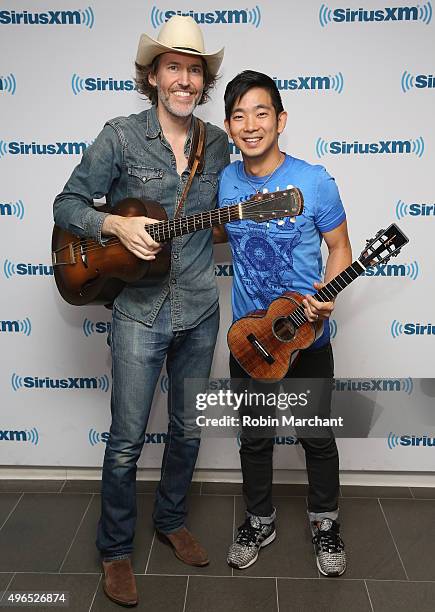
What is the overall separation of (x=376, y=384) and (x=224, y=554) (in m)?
0.94

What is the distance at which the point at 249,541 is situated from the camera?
2.41 meters

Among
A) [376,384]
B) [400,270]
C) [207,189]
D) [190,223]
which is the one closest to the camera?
[190,223]

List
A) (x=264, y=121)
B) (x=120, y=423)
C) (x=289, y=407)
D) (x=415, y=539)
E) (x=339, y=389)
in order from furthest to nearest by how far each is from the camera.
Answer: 1. (x=339, y=389)
2. (x=415, y=539)
3. (x=289, y=407)
4. (x=120, y=423)
5. (x=264, y=121)

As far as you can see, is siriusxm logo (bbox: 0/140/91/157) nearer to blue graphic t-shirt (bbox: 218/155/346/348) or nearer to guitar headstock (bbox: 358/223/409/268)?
blue graphic t-shirt (bbox: 218/155/346/348)

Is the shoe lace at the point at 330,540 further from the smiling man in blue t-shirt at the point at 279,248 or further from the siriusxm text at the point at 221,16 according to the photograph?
the siriusxm text at the point at 221,16

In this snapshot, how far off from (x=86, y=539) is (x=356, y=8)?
2.24 meters

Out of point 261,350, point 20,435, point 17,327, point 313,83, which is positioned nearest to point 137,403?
point 261,350

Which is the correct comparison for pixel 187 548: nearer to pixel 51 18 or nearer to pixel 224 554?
pixel 224 554

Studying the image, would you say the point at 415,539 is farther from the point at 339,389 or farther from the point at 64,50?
the point at 64,50

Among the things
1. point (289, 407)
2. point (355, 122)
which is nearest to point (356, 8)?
point (355, 122)

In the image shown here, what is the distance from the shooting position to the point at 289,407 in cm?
237

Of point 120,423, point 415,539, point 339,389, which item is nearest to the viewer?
point 120,423

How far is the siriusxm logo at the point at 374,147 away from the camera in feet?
8.46

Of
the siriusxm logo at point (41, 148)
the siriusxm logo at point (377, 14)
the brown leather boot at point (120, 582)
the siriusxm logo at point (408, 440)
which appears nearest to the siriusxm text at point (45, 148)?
the siriusxm logo at point (41, 148)
